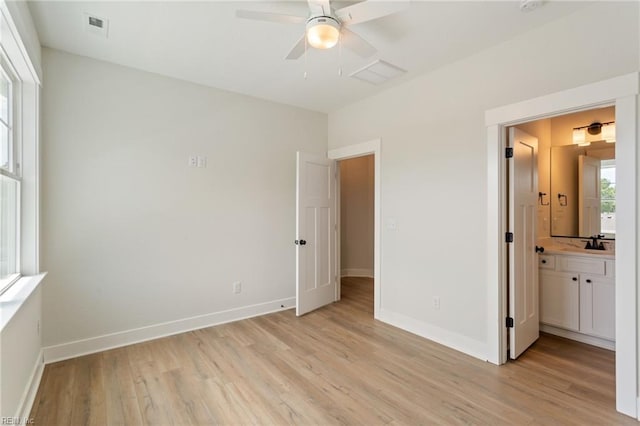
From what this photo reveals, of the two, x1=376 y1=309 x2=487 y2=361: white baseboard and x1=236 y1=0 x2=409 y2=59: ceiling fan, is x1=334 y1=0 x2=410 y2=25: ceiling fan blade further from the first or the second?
x1=376 y1=309 x2=487 y2=361: white baseboard

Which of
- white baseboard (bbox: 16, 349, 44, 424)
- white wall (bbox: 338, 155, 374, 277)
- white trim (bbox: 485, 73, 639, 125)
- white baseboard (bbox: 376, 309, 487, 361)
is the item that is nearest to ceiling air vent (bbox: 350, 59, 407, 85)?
white trim (bbox: 485, 73, 639, 125)

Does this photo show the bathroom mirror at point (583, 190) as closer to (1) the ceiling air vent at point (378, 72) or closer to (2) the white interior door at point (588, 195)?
(2) the white interior door at point (588, 195)

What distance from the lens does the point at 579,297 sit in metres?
3.04

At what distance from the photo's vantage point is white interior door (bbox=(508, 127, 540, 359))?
2656 millimetres

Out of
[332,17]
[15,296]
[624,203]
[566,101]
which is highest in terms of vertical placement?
[332,17]

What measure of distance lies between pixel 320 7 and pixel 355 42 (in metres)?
0.31

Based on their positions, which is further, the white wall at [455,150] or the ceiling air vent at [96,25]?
the ceiling air vent at [96,25]

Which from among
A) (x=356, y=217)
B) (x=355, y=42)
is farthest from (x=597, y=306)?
(x=356, y=217)

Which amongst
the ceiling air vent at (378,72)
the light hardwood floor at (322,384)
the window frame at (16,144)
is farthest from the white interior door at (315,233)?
the window frame at (16,144)

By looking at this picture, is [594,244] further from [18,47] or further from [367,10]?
[18,47]

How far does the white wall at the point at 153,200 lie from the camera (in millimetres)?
2713

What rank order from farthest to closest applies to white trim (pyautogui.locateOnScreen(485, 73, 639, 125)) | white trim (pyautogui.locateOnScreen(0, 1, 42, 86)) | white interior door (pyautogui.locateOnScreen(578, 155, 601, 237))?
1. white interior door (pyautogui.locateOnScreen(578, 155, 601, 237))
2. white trim (pyautogui.locateOnScreen(485, 73, 639, 125))
3. white trim (pyautogui.locateOnScreen(0, 1, 42, 86))

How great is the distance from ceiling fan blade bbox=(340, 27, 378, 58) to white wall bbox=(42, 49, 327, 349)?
6.69 feet

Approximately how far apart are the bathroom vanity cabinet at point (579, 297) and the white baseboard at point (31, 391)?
4520 mm
